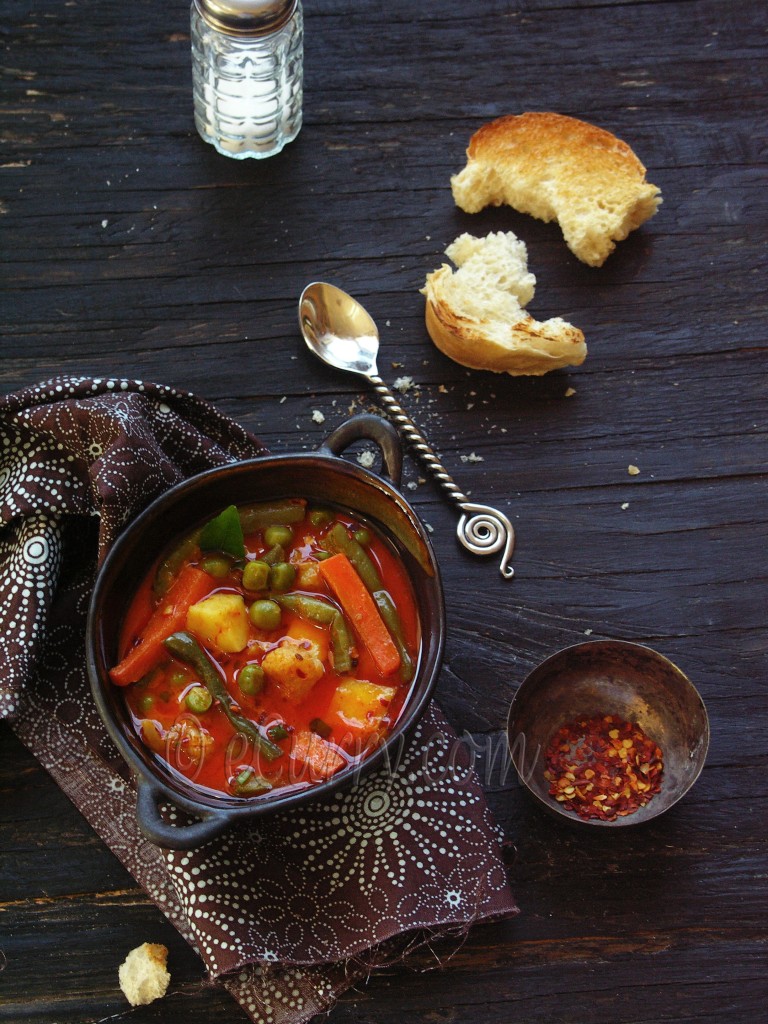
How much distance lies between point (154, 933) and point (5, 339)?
71.9 inches

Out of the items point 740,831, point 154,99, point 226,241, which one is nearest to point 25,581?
point 226,241

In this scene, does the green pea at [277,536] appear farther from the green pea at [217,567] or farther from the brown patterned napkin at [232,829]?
the brown patterned napkin at [232,829]

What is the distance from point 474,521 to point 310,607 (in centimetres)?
68

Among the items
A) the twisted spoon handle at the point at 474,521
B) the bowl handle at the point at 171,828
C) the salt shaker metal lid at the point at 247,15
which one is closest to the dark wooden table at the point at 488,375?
the twisted spoon handle at the point at 474,521

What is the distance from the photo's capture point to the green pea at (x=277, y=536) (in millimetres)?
2746

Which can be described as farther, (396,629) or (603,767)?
(603,767)

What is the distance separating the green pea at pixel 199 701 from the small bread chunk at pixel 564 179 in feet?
6.00

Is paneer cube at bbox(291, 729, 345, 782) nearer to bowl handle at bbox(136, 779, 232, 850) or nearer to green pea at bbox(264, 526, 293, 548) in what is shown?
bowl handle at bbox(136, 779, 232, 850)

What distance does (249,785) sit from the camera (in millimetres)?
2521

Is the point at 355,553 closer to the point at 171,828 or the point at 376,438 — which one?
the point at 376,438

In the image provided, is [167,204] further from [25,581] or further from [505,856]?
[505,856]

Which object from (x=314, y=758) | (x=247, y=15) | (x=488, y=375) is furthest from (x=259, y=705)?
(x=247, y=15)

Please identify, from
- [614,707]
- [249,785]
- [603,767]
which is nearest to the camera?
[249,785]

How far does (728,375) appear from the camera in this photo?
336cm
